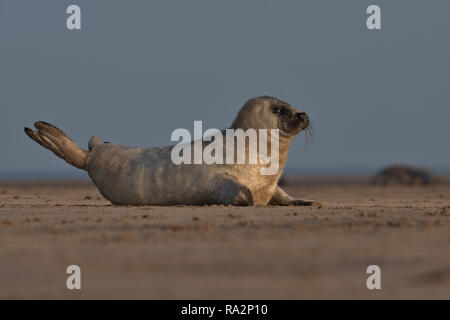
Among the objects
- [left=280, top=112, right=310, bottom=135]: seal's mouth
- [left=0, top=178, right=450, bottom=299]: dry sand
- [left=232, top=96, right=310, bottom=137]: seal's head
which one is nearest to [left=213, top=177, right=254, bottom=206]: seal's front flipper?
[left=232, top=96, right=310, bottom=137]: seal's head

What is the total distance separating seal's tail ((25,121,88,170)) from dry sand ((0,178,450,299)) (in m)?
Result: 3.20

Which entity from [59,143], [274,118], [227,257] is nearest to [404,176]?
[274,118]

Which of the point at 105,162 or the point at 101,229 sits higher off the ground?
the point at 105,162

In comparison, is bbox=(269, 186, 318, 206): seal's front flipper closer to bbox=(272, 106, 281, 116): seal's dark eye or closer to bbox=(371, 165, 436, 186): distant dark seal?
bbox=(272, 106, 281, 116): seal's dark eye

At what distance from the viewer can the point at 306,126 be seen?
10.4 meters

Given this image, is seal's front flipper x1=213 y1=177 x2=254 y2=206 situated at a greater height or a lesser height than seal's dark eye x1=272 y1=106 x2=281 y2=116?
lesser

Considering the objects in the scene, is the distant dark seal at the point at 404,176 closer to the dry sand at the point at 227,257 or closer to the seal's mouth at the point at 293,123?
the seal's mouth at the point at 293,123

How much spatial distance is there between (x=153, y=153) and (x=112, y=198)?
A: 912 millimetres

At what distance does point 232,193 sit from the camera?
9.62m

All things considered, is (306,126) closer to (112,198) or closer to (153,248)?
(112,198)

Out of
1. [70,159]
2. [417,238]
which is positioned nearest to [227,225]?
[417,238]

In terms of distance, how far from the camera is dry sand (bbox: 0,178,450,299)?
442cm

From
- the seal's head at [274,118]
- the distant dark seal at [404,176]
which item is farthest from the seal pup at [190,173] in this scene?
the distant dark seal at [404,176]
